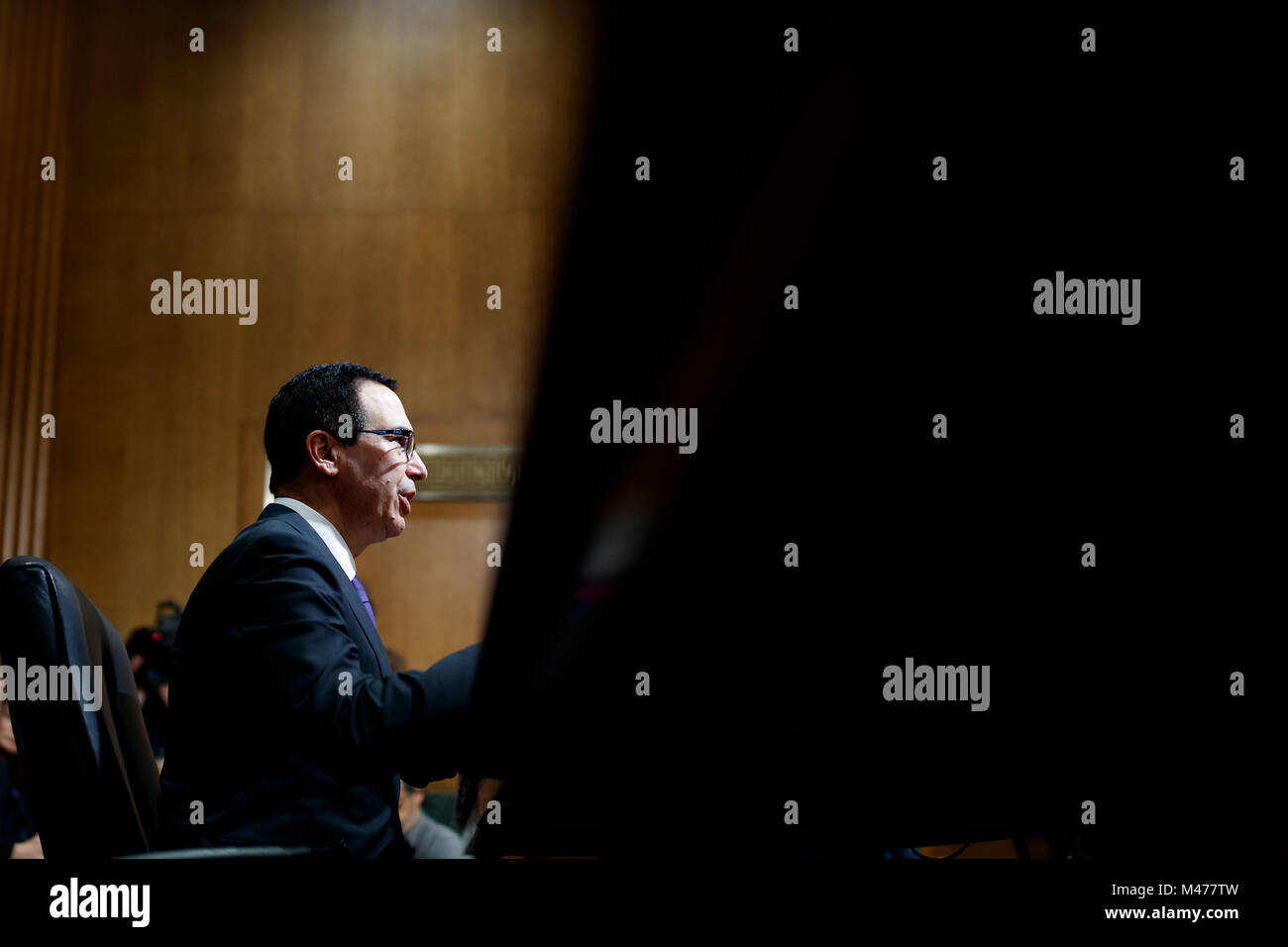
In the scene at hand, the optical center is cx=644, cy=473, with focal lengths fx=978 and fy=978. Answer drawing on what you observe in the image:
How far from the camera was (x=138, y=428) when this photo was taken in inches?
196

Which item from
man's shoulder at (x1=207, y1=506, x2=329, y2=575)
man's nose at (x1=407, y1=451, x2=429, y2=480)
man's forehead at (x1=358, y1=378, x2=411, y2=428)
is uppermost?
man's forehead at (x1=358, y1=378, x2=411, y2=428)

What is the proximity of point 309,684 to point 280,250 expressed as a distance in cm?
451

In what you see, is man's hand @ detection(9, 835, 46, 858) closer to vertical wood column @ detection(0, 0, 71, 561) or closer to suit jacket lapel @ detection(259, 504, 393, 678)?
suit jacket lapel @ detection(259, 504, 393, 678)

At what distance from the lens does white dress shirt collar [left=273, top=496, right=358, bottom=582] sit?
1.35 meters

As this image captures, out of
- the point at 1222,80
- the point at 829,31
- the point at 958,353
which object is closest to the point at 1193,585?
the point at 958,353

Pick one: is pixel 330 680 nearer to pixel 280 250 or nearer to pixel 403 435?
pixel 403 435

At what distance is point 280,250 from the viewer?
16.6ft

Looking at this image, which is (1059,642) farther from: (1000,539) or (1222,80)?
(1222,80)

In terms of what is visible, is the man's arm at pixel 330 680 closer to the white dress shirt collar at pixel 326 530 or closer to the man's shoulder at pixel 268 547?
the man's shoulder at pixel 268 547

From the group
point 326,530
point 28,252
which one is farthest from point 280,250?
point 326,530

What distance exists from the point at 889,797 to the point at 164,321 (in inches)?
199

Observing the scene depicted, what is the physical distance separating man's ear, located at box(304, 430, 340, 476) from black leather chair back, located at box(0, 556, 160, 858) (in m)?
0.35

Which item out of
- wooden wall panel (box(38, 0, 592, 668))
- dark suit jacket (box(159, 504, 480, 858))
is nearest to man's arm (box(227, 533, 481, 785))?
dark suit jacket (box(159, 504, 480, 858))

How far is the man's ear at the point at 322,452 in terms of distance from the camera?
1.38 meters
